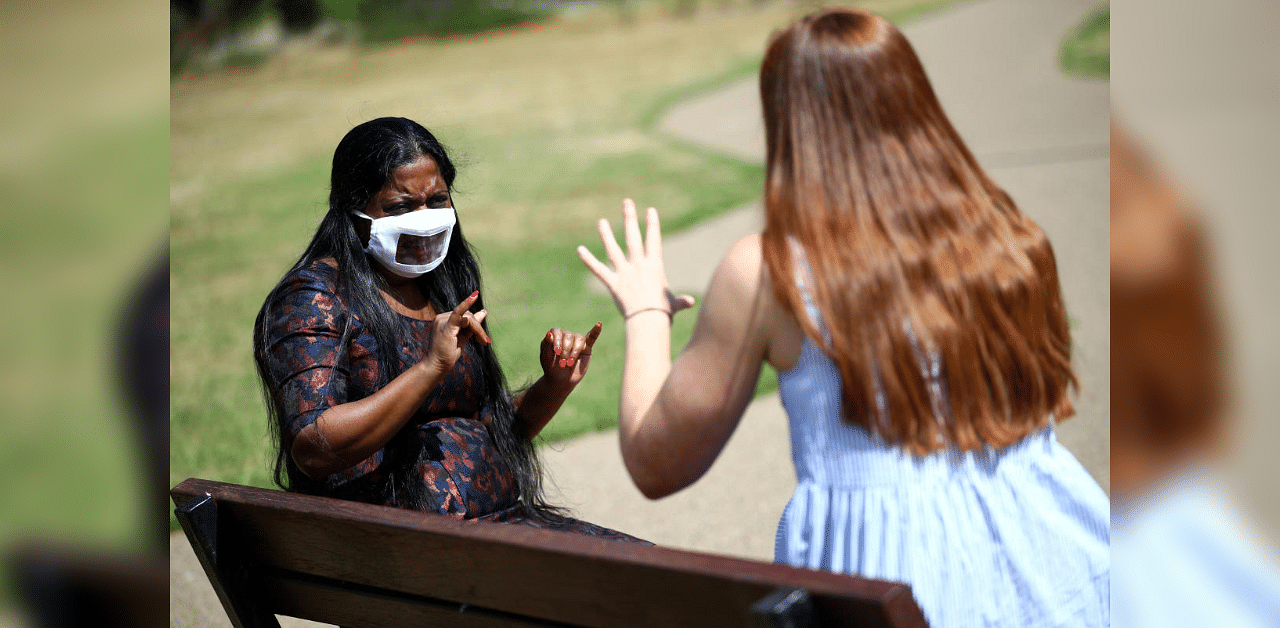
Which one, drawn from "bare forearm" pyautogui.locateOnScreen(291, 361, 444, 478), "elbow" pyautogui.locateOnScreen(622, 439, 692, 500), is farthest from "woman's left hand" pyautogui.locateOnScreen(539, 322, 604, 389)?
"elbow" pyautogui.locateOnScreen(622, 439, 692, 500)

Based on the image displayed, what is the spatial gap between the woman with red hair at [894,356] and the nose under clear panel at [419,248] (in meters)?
0.81

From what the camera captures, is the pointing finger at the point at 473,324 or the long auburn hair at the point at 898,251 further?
the pointing finger at the point at 473,324

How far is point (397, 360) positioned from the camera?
220 centimetres

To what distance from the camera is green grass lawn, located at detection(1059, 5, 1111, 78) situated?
1209 cm

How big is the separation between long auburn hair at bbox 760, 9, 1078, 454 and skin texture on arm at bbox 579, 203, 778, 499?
53 mm

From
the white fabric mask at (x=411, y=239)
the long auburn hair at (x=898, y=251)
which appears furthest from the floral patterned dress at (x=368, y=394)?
the long auburn hair at (x=898, y=251)

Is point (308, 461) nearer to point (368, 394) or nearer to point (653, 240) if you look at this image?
point (368, 394)

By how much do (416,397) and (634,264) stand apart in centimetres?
49

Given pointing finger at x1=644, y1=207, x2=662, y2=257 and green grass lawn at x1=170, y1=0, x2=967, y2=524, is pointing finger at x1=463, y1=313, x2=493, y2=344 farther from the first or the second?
green grass lawn at x1=170, y1=0, x2=967, y2=524

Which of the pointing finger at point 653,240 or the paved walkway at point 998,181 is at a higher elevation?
the pointing finger at point 653,240

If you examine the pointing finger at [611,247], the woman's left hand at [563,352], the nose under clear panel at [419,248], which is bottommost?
the woman's left hand at [563,352]

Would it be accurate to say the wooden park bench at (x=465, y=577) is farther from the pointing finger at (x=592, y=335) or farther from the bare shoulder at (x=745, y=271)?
the pointing finger at (x=592, y=335)

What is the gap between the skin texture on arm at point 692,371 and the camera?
1.51 metres

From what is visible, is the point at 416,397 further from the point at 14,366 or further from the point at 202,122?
the point at 202,122
